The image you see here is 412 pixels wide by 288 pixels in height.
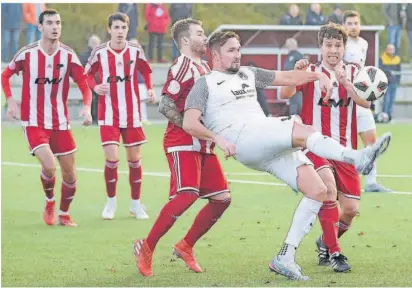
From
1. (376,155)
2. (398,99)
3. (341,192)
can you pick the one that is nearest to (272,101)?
(398,99)

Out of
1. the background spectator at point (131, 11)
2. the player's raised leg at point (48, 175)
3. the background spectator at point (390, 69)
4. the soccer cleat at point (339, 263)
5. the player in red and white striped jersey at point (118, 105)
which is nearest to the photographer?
the soccer cleat at point (339, 263)

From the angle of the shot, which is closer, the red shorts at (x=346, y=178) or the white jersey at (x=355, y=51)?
the red shorts at (x=346, y=178)

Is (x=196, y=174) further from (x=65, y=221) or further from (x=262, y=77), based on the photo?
(x=65, y=221)

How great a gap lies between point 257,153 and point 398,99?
22.1 m

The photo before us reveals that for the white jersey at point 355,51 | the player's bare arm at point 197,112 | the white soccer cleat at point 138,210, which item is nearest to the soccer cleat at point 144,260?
the player's bare arm at point 197,112

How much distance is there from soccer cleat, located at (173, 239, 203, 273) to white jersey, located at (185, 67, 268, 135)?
3.83ft

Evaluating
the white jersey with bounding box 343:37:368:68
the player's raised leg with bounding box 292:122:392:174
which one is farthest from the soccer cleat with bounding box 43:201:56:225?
the player's raised leg with bounding box 292:122:392:174

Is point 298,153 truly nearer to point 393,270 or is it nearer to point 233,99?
point 233,99

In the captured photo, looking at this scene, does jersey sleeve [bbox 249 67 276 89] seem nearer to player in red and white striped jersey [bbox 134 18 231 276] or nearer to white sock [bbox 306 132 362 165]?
player in red and white striped jersey [bbox 134 18 231 276]

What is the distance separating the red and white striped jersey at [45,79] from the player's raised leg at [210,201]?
308cm

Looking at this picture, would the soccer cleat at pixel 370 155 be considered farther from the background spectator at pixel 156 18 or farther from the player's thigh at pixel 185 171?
the background spectator at pixel 156 18

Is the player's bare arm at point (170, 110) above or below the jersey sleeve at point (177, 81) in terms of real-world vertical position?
below

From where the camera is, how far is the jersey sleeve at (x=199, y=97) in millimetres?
8891

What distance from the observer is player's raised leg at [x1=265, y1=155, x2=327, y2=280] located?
879 centimetres
